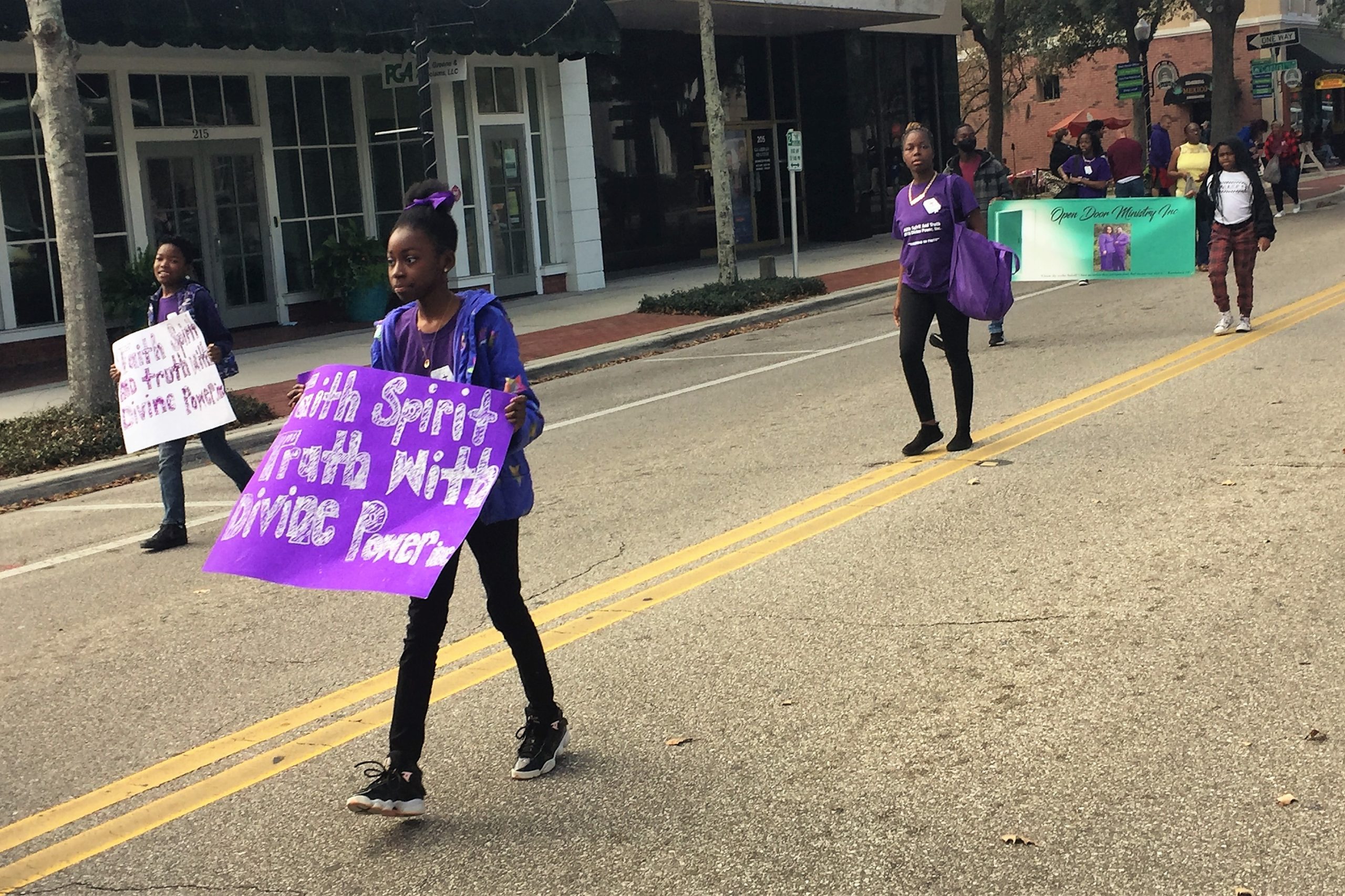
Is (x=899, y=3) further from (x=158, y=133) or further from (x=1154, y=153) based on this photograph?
(x=158, y=133)

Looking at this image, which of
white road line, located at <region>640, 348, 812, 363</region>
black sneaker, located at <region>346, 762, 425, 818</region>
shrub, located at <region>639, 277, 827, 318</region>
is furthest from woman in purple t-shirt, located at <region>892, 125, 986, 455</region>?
shrub, located at <region>639, 277, 827, 318</region>

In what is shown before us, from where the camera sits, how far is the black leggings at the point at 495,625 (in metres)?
4.33

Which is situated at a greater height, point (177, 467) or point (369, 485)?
point (369, 485)

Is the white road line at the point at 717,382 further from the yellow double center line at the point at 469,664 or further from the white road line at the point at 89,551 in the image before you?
the yellow double center line at the point at 469,664

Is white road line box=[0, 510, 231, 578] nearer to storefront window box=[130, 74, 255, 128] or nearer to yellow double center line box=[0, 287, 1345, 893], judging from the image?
yellow double center line box=[0, 287, 1345, 893]

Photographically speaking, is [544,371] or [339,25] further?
A: [339,25]

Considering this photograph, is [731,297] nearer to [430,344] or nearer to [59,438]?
[59,438]

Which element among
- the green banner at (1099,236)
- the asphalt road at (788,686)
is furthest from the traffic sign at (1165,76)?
the asphalt road at (788,686)

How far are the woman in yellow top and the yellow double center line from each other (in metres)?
8.07

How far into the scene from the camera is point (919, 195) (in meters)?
9.14

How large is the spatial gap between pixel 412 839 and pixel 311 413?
50.4 inches

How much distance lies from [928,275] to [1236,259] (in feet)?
16.8

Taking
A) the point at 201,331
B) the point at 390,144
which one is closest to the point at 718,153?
the point at 390,144

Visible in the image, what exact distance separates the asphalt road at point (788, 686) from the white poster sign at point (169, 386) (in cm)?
76
